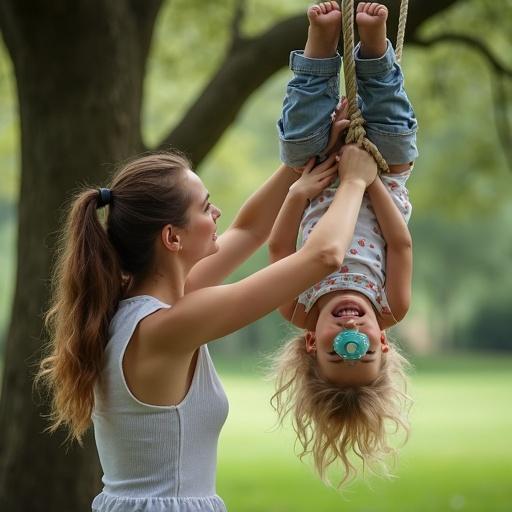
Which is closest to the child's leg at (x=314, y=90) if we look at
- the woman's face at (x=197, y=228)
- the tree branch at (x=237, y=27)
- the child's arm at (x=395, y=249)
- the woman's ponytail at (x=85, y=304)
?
the child's arm at (x=395, y=249)

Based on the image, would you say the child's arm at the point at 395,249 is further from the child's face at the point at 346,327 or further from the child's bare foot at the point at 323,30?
the child's bare foot at the point at 323,30

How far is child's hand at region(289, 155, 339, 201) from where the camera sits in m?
3.18

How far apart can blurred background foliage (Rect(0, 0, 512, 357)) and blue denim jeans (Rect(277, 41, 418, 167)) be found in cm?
274

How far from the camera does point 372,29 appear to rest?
3.09 meters

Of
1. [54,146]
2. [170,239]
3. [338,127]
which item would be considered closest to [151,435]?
[170,239]

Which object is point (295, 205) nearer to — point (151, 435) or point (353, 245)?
point (353, 245)

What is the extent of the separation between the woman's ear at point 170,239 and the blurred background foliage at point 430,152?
9.72 ft

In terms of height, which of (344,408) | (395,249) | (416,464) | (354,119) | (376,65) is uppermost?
(416,464)

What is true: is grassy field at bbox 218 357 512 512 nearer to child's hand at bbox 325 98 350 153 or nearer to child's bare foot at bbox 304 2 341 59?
child's hand at bbox 325 98 350 153

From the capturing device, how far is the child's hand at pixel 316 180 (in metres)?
3.18

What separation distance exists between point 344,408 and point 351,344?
31 centimetres

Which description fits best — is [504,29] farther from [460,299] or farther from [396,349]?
[460,299]

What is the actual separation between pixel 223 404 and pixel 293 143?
0.80 m

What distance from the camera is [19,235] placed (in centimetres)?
615
